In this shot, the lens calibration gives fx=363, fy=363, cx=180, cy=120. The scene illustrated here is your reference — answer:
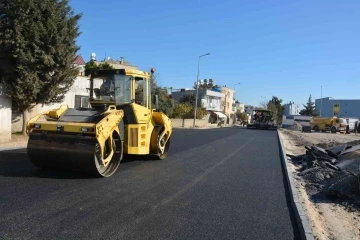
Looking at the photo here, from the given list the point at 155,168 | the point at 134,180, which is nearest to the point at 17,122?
the point at 155,168

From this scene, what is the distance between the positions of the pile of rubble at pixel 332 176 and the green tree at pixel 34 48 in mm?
11607

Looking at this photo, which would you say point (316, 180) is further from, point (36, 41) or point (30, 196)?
point (36, 41)

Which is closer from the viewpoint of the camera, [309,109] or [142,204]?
[142,204]

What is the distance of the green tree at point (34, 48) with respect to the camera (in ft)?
51.5

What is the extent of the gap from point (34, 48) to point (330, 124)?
183 feet

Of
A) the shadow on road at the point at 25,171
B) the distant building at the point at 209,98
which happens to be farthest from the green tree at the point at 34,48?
the distant building at the point at 209,98

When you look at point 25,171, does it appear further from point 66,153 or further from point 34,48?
point 34,48

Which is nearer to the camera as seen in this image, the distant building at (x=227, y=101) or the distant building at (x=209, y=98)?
the distant building at (x=209, y=98)

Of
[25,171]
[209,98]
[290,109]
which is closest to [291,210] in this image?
[25,171]

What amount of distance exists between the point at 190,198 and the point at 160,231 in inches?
83.4

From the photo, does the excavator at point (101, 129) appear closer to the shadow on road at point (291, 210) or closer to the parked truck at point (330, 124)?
the shadow on road at point (291, 210)

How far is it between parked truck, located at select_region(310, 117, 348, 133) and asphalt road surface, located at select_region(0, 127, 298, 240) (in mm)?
54953

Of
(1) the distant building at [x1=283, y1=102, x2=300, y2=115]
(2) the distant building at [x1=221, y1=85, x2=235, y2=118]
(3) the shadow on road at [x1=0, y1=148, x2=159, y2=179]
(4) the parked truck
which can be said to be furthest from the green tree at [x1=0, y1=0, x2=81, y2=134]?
(1) the distant building at [x1=283, y1=102, x2=300, y2=115]

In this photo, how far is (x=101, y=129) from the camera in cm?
814
